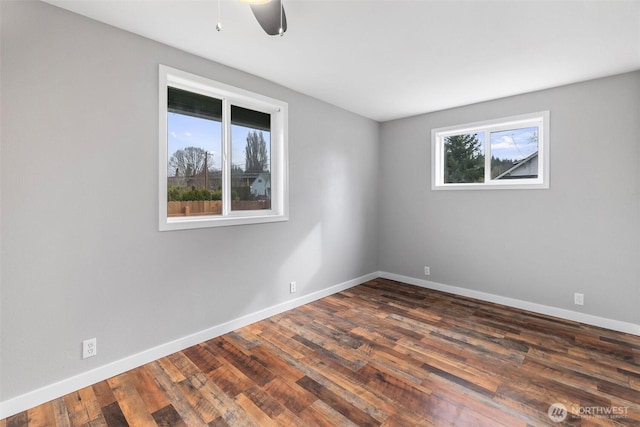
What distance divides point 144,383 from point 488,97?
4455 mm

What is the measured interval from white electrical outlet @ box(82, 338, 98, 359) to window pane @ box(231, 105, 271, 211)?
5.09 ft

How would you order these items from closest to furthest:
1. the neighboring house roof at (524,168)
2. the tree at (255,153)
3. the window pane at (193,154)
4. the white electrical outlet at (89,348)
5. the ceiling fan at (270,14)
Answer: the ceiling fan at (270,14) < the white electrical outlet at (89,348) < the window pane at (193,154) < the tree at (255,153) < the neighboring house roof at (524,168)

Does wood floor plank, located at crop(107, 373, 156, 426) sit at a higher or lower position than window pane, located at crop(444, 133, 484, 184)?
lower


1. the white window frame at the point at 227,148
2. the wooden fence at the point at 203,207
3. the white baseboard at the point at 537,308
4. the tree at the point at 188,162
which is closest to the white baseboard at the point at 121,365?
the white window frame at the point at 227,148

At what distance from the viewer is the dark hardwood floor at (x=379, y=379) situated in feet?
5.73

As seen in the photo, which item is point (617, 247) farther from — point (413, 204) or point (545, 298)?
point (413, 204)

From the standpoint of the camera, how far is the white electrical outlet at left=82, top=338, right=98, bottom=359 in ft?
6.64

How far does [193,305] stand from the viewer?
2596 mm

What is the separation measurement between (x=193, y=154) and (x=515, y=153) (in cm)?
371

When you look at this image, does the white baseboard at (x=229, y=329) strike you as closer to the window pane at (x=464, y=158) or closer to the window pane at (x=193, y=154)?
the window pane at (x=193, y=154)

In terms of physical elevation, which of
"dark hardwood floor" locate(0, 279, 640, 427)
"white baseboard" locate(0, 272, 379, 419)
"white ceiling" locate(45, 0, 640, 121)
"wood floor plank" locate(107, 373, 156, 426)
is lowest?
"wood floor plank" locate(107, 373, 156, 426)

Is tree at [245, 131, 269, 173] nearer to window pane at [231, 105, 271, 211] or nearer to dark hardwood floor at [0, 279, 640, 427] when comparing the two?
window pane at [231, 105, 271, 211]

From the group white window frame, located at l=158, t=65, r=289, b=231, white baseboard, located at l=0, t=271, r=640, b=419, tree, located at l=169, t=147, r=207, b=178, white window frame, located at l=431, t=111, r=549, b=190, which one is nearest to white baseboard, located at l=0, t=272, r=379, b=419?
white baseboard, located at l=0, t=271, r=640, b=419

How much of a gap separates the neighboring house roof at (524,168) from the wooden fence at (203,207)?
3.13 metres
